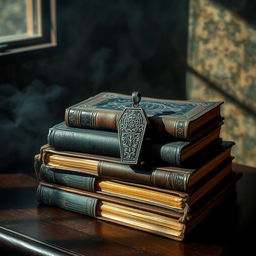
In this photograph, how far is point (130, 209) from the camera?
3.84 feet

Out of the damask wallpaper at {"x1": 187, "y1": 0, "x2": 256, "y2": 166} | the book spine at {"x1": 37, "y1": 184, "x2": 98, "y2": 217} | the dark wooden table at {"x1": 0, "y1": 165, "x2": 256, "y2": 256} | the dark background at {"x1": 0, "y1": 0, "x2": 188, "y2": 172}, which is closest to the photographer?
the dark wooden table at {"x1": 0, "y1": 165, "x2": 256, "y2": 256}

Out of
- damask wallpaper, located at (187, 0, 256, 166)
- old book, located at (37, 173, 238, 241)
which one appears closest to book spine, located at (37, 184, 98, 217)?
old book, located at (37, 173, 238, 241)

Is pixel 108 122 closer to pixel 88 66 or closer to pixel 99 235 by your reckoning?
pixel 99 235

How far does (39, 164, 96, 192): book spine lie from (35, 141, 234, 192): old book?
2cm

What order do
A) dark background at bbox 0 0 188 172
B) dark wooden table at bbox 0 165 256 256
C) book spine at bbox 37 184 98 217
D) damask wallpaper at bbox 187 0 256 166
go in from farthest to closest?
1. damask wallpaper at bbox 187 0 256 166
2. dark background at bbox 0 0 188 172
3. book spine at bbox 37 184 98 217
4. dark wooden table at bbox 0 165 256 256

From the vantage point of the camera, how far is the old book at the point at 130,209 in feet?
3.65

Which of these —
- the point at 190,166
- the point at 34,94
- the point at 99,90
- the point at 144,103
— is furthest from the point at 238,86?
the point at 190,166

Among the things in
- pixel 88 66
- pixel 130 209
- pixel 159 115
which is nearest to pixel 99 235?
pixel 130 209

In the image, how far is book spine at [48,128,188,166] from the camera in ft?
3.59

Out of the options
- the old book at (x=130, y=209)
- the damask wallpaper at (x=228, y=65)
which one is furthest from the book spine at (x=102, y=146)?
the damask wallpaper at (x=228, y=65)

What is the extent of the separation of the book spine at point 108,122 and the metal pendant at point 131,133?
27 mm

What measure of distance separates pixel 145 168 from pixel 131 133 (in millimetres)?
83

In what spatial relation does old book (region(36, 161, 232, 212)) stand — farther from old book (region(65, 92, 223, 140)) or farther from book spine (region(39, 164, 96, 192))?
old book (region(65, 92, 223, 140))

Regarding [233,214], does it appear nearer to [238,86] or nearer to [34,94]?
[34,94]
